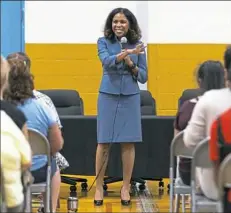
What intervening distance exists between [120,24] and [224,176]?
230cm

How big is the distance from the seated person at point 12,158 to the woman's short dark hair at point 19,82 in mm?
862

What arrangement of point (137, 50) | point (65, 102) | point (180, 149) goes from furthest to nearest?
point (65, 102), point (137, 50), point (180, 149)

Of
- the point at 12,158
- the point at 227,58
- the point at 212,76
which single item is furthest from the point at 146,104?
the point at 12,158

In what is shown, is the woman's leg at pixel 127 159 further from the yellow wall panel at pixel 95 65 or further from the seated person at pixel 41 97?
the yellow wall panel at pixel 95 65

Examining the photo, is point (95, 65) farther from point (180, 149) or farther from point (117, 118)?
point (180, 149)

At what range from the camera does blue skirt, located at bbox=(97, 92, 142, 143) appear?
16.3 feet

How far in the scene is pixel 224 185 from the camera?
2.91 metres

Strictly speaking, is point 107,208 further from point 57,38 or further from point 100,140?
point 57,38

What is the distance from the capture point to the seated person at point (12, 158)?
2.82 meters

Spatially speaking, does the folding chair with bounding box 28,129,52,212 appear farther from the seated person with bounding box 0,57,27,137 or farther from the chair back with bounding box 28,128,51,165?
the seated person with bounding box 0,57,27,137

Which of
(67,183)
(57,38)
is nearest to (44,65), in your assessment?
(57,38)

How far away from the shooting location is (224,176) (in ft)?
9.36

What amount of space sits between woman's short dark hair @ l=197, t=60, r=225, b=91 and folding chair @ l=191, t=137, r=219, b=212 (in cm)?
50

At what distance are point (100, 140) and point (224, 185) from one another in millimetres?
2195
